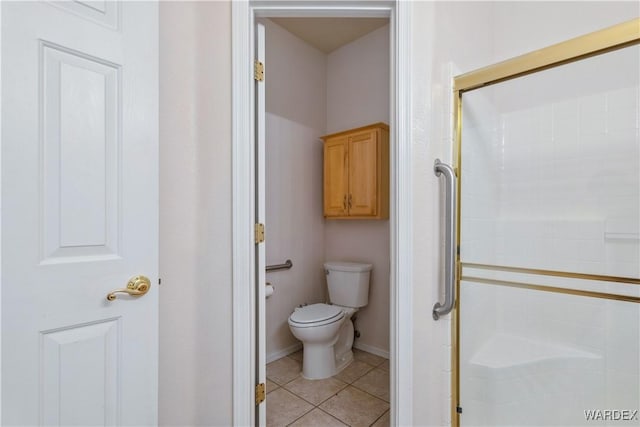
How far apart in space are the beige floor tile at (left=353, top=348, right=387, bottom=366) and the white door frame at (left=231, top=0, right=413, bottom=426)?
1.19 metres

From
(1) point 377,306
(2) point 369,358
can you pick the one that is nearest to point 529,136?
(1) point 377,306

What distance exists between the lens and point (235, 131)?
123 cm

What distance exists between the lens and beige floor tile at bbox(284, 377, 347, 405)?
1.91 meters

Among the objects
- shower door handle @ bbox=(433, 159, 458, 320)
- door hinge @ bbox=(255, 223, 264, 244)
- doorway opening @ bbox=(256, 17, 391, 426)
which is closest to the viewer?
shower door handle @ bbox=(433, 159, 458, 320)

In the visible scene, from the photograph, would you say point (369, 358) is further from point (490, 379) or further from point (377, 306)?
point (490, 379)

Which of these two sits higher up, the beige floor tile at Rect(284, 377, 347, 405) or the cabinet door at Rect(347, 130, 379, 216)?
the cabinet door at Rect(347, 130, 379, 216)

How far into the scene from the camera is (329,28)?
2.55 metres

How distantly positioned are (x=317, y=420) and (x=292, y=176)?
5.93 ft

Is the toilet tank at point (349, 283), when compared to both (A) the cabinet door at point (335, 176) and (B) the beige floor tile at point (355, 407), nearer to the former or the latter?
(A) the cabinet door at point (335, 176)

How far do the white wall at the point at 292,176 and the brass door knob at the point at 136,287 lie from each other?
4.70 feet

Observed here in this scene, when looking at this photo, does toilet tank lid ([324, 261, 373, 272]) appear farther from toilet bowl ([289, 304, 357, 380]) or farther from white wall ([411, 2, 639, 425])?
white wall ([411, 2, 639, 425])

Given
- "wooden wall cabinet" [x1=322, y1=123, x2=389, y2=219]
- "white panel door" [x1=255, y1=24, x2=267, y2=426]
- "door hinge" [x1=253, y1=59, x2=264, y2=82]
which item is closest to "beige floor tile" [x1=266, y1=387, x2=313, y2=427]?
"white panel door" [x1=255, y1=24, x2=267, y2=426]

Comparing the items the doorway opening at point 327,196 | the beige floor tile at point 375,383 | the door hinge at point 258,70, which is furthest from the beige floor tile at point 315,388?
the door hinge at point 258,70

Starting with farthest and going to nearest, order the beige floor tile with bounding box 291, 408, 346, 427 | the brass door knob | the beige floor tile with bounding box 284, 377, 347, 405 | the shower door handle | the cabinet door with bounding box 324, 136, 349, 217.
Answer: the cabinet door with bounding box 324, 136, 349, 217, the beige floor tile with bounding box 284, 377, 347, 405, the beige floor tile with bounding box 291, 408, 346, 427, the shower door handle, the brass door knob
